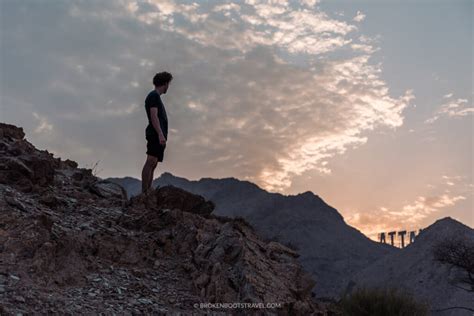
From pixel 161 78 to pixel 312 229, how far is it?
185 ft

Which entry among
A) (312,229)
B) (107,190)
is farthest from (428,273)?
(107,190)

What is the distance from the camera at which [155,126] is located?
7707 millimetres

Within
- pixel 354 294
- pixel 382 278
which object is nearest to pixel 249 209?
pixel 382 278

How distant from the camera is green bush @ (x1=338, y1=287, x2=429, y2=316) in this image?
44.8 ft

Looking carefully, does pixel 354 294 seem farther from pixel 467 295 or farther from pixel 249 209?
pixel 249 209

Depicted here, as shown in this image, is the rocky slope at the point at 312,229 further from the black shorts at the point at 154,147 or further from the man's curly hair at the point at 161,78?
the man's curly hair at the point at 161,78

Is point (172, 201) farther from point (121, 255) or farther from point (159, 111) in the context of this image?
point (121, 255)

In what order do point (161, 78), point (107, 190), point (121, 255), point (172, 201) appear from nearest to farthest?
point (121, 255) → point (161, 78) → point (172, 201) → point (107, 190)

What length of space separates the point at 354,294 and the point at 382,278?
31.1 m

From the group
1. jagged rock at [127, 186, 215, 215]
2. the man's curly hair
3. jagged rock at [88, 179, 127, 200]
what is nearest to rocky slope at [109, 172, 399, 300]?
jagged rock at [127, 186, 215, 215]

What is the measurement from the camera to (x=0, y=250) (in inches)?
211

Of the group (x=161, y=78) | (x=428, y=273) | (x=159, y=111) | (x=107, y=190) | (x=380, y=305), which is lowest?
(x=380, y=305)

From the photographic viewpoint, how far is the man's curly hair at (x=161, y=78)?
316 inches

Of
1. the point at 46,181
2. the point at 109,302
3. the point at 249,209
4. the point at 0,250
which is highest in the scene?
the point at 249,209
